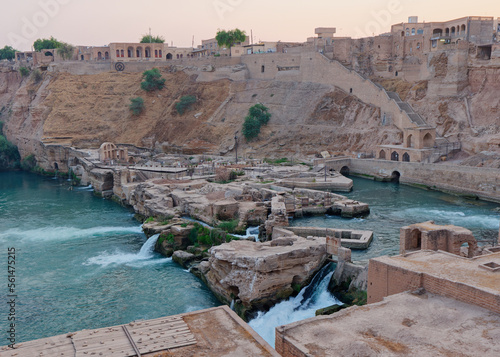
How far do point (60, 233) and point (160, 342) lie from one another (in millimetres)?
19056

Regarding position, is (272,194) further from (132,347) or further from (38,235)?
(132,347)

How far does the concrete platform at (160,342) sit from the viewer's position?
851cm

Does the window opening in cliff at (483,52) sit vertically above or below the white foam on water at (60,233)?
above

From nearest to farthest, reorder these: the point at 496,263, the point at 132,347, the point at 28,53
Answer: the point at 132,347, the point at 496,263, the point at 28,53

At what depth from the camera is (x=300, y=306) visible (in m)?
16.4

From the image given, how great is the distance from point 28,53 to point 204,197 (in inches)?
1961

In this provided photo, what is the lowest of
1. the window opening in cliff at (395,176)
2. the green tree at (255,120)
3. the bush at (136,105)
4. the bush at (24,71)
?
the window opening in cliff at (395,176)

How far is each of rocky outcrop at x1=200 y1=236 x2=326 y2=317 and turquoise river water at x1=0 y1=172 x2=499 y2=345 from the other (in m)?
0.44

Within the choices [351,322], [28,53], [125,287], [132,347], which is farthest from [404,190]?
[28,53]

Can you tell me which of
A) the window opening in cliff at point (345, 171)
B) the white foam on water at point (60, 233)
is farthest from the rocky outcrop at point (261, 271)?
the window opening in cliff at point (345, 171)

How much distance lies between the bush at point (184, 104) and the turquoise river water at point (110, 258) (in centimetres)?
1880

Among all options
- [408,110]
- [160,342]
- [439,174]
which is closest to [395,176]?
[439,174]

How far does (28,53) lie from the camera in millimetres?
66750

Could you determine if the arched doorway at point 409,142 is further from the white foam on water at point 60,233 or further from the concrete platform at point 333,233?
the white foam on water at point 60,233
